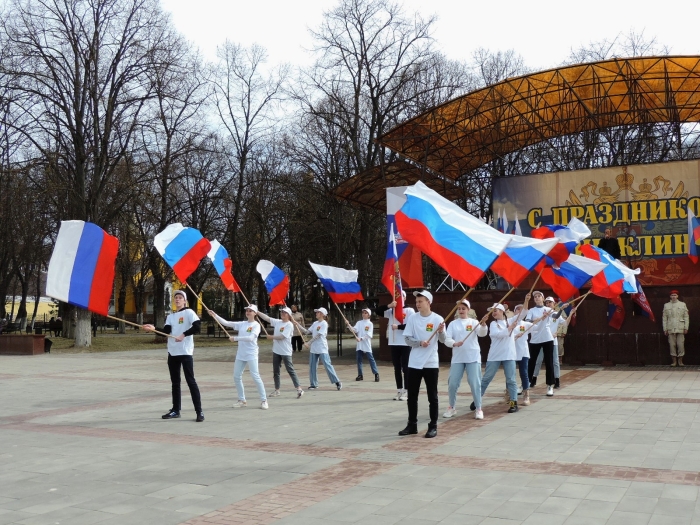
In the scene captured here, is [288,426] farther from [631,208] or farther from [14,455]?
[631,208]

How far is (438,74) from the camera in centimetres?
3875

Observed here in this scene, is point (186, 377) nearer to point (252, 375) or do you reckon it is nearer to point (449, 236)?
point (252, 375)

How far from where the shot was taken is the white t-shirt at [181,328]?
36.5ft

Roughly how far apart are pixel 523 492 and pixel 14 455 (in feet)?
18.8

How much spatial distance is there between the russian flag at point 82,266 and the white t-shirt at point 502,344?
577cm

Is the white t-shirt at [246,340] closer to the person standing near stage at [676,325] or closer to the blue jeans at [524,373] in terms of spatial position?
the blue jeans at [524,373]

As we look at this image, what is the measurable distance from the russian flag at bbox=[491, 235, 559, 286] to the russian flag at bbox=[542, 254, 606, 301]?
15.0 feet

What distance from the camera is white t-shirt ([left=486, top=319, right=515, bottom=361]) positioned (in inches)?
446

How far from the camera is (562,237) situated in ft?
47.2

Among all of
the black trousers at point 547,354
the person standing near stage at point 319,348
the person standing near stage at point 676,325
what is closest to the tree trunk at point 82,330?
the person standing near stage at point 319,348

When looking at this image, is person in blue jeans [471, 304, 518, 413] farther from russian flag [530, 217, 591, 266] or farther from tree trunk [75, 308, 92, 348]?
tree trunk [75, 308, 92, 348]

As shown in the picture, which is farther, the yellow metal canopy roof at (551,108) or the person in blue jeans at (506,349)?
the yellow metal canopy roof at (551,108)

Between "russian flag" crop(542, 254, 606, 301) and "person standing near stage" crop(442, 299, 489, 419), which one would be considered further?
"russian flag" crop(542, 254, 606, 301)

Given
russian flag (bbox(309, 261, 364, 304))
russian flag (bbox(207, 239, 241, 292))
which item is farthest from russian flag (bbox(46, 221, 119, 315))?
russian flag (bbox(309, 261, 364, 304))
